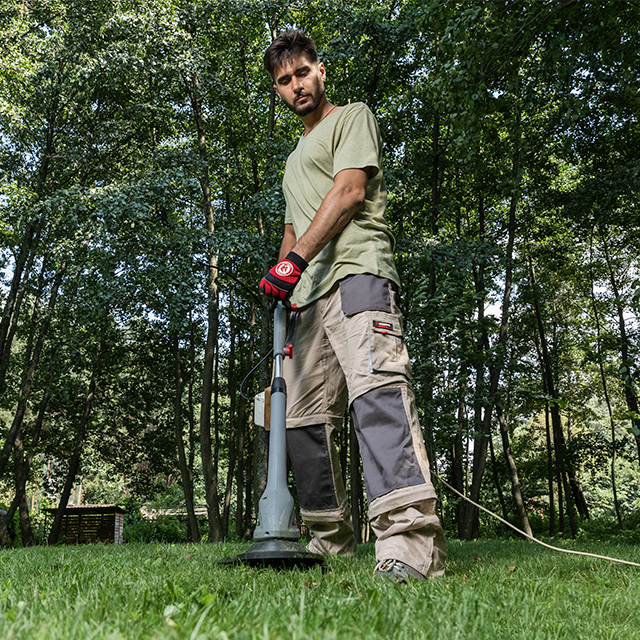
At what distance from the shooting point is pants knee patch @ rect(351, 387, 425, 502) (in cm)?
229

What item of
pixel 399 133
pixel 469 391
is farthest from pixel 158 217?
pixel 469 391

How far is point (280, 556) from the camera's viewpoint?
7.12ft

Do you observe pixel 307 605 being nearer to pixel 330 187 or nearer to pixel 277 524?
pixel 277 524

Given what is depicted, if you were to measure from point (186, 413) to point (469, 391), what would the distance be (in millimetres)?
10180

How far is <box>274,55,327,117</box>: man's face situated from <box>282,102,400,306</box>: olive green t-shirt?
0.13 meters

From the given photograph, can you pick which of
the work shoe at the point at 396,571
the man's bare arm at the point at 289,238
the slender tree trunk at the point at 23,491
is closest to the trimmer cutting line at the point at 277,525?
the work shoe at the point at 396,571

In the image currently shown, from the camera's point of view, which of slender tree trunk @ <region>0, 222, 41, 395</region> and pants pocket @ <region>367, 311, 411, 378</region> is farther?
slender tree trunk @ <region>0, 222, 41, 395</region>

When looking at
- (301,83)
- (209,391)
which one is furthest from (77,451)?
(301,83)

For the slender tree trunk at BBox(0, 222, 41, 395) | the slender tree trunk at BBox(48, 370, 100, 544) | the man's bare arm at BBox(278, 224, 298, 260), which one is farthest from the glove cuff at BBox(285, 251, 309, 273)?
the slender tree trunk at BBox(48, 370, 100, 544)

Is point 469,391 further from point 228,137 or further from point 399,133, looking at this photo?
point 228,137

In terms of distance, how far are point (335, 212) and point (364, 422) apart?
40.9 inches

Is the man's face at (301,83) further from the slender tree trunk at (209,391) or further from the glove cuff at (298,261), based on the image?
the slender tree trunk at (209,391)

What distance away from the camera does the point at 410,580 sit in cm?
198

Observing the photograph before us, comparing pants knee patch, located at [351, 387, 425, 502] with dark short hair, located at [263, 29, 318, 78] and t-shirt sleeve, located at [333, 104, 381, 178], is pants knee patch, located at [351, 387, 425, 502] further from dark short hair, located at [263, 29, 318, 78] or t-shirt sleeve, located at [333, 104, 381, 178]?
dark short hair, located at [263, 29, 318, 78]
